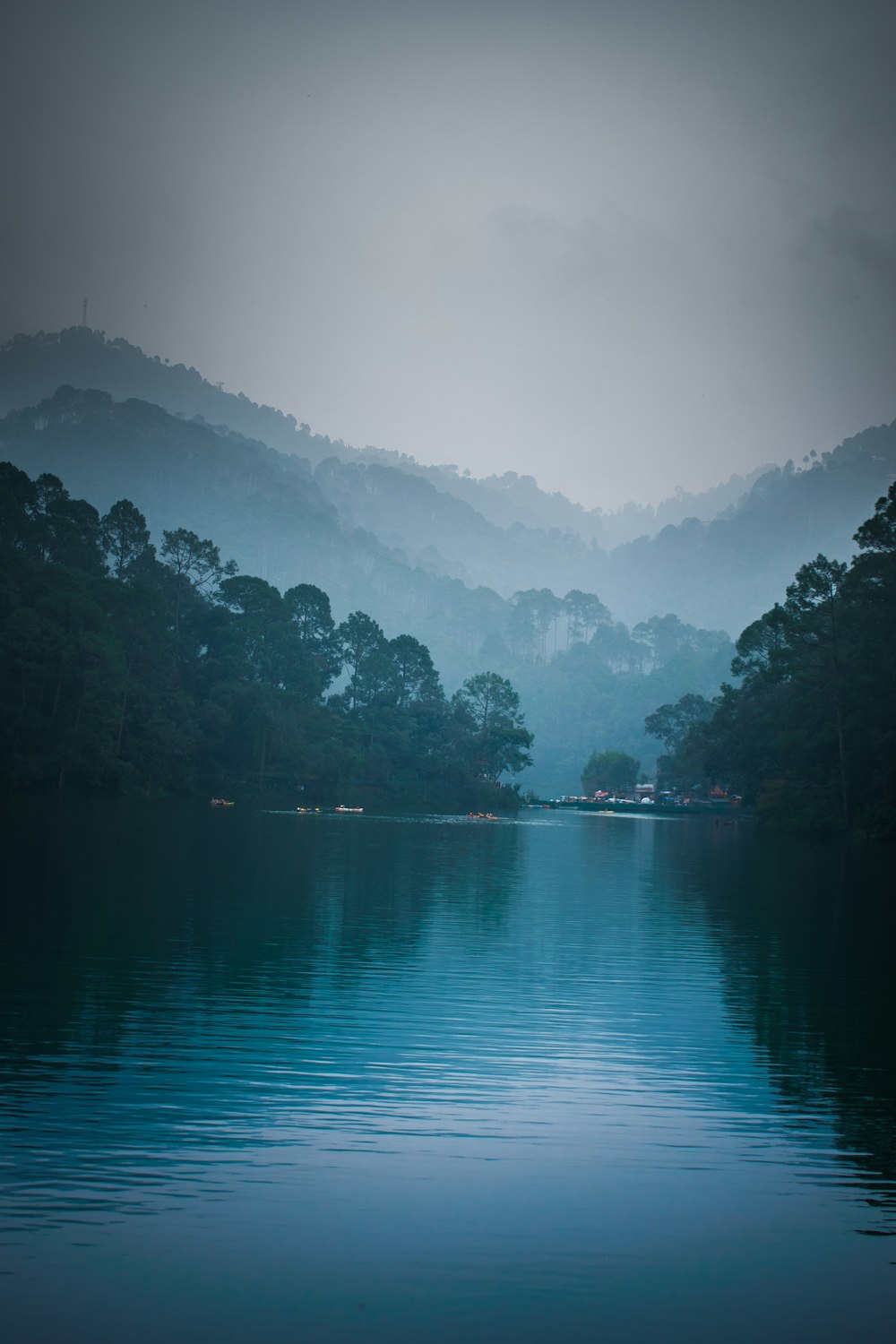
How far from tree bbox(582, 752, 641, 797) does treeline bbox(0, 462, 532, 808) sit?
145 feet

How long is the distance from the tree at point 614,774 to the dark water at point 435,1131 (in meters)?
151

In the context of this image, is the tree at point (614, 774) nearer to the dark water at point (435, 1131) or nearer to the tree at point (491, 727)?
the tree at point (491, 727)

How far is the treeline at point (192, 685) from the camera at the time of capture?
76062 millimetres

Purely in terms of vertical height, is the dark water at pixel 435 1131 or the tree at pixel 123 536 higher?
the tree at pixel 123 536

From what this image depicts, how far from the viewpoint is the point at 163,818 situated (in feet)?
203

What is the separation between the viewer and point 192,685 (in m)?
102

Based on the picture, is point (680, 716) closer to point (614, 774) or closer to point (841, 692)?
point (614, 774)

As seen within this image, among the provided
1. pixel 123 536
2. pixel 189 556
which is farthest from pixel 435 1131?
pixel 189 556

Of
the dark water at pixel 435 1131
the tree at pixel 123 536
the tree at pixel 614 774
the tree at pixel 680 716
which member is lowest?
the dark water at pixel 435 1131

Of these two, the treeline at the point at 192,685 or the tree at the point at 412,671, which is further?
the tree at the point at 412,671

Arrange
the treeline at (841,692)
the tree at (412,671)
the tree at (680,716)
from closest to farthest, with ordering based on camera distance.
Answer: the treeline at (841,692) → the tree at (412,671) → the tree at (680,716)

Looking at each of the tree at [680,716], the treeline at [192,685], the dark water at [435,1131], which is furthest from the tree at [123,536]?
the dark water at [435,1131]

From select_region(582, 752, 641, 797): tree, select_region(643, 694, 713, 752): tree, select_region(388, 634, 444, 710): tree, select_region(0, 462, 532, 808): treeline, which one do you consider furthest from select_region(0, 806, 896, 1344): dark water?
select_region(582, 752, 641, 797): tree

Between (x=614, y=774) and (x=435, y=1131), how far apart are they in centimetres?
16669
